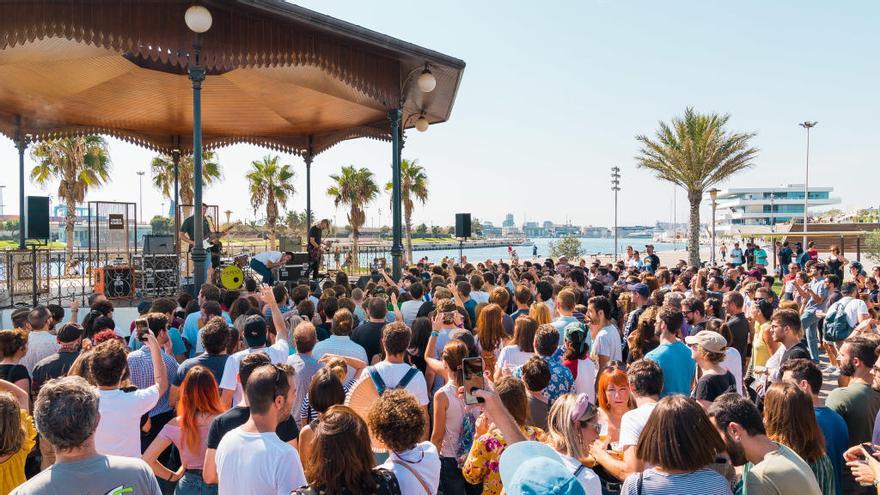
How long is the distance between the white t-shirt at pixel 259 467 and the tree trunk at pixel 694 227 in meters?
25.6

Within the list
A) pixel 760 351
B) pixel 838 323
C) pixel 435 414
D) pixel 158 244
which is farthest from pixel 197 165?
pixel 838 323

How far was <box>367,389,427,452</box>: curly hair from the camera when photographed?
2680 millimetres

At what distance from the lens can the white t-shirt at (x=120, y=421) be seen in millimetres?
3430

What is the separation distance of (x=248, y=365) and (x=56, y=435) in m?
1.24

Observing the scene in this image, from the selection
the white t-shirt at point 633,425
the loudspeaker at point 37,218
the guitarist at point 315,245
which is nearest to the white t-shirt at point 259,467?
the white t-shirt at point 633,425

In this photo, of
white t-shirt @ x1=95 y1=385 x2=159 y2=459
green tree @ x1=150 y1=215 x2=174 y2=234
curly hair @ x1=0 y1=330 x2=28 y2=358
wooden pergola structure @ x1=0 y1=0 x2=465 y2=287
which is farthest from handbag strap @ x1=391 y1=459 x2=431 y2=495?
green tree @ x1=150 y1=215 x2=174 y2=234

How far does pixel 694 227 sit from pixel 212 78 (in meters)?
21.4

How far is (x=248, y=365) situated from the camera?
11.7ft

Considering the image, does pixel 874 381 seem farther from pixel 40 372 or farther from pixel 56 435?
pixel 40 372

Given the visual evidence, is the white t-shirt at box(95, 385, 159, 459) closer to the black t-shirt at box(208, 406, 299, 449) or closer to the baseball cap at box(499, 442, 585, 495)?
Result: the black t-shirt at box(208, 406, 299, 449)

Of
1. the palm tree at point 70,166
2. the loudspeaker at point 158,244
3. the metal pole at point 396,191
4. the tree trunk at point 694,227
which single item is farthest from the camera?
the palm tree at point 70,166

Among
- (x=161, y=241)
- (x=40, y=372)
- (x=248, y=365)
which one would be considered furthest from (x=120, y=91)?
(x=248, y=365)

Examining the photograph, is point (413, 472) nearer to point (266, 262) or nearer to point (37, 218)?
point (266, 262)

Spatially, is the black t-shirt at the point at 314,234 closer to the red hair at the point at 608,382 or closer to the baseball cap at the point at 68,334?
the baseball cap at the point at 68,334
